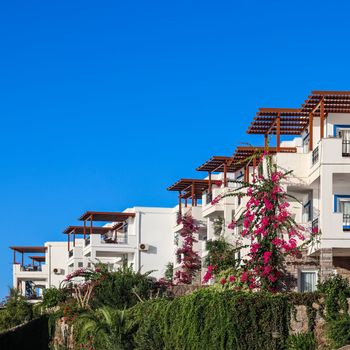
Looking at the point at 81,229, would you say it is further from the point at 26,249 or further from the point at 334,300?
the point at 334,300

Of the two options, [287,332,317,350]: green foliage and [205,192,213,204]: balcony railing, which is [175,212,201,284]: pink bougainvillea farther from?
[287,332,317,350]: green foliage

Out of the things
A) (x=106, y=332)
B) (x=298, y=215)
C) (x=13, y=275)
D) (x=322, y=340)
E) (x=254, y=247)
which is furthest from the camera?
(x=13, y=275)

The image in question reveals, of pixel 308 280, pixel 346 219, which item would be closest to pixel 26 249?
pixel 346 219

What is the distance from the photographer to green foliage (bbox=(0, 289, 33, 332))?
2259 inches

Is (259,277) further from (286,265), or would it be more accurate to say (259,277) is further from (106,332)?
(106,332)

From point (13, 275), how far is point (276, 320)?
66938mm

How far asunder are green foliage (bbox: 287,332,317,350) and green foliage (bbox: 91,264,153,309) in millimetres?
14628

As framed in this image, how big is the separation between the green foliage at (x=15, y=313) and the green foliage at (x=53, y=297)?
7.08 m

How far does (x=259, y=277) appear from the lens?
3578 cm

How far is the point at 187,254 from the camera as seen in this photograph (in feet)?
197

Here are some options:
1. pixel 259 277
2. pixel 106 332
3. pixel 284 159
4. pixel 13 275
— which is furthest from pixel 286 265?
pixel 13 275

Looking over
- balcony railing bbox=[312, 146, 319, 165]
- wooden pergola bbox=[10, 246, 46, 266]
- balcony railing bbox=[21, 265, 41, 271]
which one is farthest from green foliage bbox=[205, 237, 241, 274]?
wooden pergola bbox=[10, 246, 46, 266]

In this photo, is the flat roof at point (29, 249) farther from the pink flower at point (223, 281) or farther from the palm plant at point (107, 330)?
the palm plant at point (107, 330)

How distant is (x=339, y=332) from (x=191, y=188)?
33739mm
